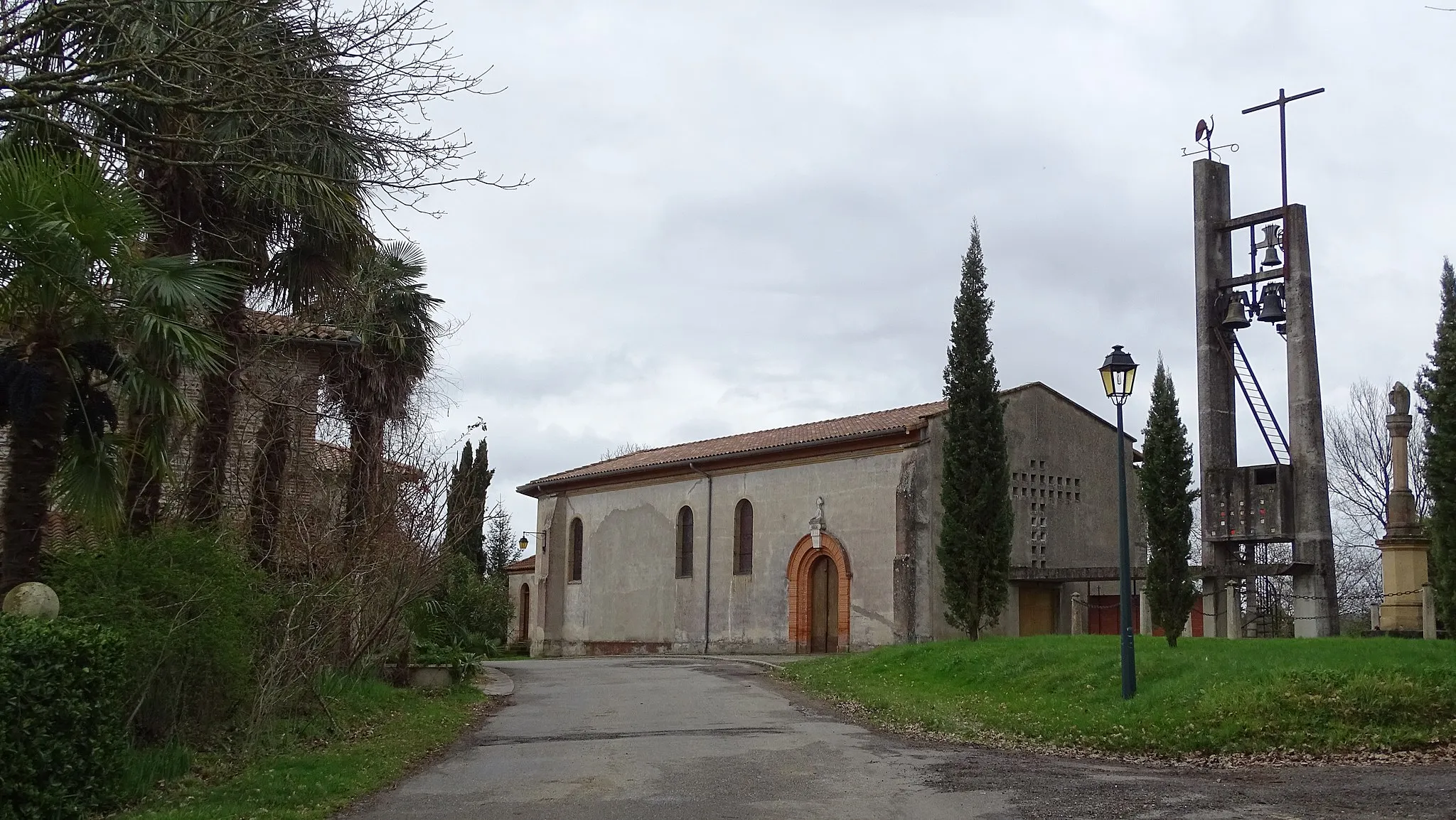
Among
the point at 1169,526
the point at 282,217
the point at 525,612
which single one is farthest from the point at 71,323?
the point at 525,612

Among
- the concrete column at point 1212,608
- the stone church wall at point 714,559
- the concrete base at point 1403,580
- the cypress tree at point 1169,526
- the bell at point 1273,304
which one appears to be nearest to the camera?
the cypress tree at point 1169,526

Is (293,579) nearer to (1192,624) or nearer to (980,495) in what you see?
(980,495)

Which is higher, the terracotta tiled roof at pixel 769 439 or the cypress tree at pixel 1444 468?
the terracotta tiled roof at pixel 769 439

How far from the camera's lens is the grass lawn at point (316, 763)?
9383 millimetres

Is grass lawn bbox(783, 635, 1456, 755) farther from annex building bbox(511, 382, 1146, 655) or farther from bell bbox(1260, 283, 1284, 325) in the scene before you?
annex building bbox(511, 382, 1146, 655)

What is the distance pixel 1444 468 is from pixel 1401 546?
643 cm

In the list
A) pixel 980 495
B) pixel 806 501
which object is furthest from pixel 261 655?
pixel 806 501

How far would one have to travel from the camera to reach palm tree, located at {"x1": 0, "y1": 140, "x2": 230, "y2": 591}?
29.5 ft

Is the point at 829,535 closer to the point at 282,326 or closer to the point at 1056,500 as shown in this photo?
the point at 1056,500

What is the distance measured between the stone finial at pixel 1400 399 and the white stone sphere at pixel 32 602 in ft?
67.8

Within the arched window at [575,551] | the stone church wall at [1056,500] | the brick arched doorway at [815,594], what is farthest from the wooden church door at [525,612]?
the stone church wall at [1056,500]

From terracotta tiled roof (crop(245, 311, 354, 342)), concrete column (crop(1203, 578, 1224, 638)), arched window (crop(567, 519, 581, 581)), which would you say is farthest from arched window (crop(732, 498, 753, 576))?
terracotta tiled roof (crop(245, 311, 354, 342))

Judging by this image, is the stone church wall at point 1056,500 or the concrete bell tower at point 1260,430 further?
the stone church wall at point 1056,500

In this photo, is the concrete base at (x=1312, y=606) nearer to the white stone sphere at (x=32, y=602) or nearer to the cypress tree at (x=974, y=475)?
the cypress tree at (x=974, y=475)
